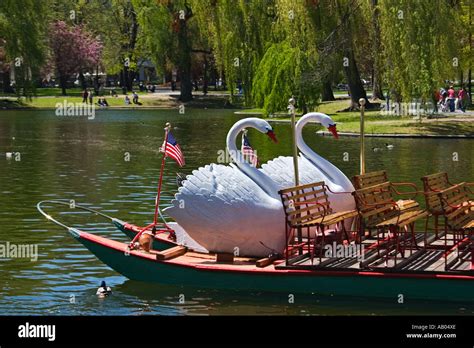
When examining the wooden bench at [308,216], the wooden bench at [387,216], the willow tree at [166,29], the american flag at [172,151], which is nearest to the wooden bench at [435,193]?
the wooden bench at [387,216]

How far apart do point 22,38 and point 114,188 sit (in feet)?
127

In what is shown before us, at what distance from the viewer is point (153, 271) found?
1925cm

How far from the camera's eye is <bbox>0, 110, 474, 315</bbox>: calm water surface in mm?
17922

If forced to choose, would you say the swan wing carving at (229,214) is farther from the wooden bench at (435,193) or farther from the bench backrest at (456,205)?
the bench backrest at (456,205)

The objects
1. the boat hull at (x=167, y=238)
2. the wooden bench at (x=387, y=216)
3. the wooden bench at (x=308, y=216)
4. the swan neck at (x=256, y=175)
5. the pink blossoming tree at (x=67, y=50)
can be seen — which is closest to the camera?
the wooden bench at (x=308, y=216)

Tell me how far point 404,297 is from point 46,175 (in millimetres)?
20895

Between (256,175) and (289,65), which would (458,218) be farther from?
(289,65)

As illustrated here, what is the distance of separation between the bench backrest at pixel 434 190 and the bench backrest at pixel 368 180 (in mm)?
980

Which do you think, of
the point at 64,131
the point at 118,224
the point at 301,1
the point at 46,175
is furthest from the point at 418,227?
the point at 64,131

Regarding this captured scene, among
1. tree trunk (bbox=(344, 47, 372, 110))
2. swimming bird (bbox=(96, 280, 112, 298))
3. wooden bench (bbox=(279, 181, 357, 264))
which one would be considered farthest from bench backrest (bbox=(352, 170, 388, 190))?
tree trunk (bbox=(344, 47, 372, 110))

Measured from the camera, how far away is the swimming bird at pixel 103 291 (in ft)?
61.4

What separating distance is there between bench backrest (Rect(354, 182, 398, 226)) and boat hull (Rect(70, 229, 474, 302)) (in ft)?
4.19

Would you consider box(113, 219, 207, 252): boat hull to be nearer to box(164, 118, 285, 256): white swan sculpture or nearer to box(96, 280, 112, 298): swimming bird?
box(164, 118, 285, 256): white swan sculpture

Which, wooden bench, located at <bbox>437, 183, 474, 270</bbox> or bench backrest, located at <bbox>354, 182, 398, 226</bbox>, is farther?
bench backrest, located at <bbox>354, 182, 398, 226</bbox>
